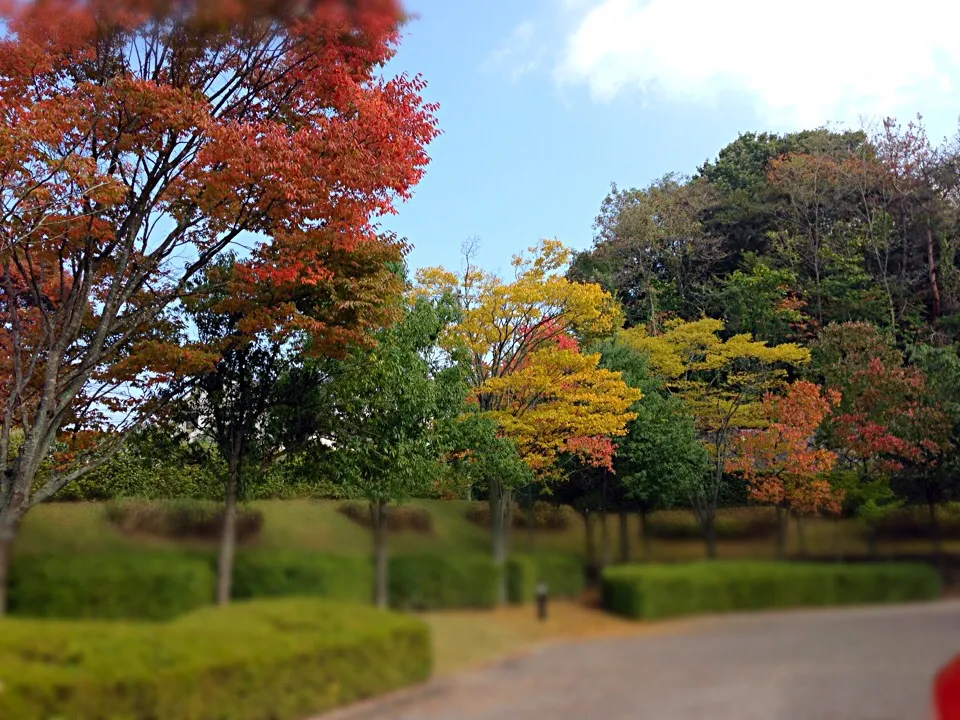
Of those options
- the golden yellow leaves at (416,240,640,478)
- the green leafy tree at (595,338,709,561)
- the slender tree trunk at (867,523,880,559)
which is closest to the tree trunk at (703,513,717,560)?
the green leafy tree at (595,338,709,561)

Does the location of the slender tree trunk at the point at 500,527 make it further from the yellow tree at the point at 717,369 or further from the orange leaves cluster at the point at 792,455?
the yellow tree at the point at 717,369

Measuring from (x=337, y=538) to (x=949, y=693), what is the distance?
2.83 meters

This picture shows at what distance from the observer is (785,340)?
1216 centimetres

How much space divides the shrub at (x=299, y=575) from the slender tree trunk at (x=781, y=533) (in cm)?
234

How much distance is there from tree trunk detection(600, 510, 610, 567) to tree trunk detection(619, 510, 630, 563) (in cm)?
8

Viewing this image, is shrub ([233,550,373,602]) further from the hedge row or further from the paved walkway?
the paved walkway

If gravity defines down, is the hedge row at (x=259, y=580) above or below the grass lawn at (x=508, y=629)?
above

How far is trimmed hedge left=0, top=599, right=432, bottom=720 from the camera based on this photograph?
3.15 metres

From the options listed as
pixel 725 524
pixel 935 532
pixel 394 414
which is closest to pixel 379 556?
pixel 725 524

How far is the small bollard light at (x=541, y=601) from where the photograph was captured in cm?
355

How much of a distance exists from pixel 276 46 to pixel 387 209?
164 centimetres

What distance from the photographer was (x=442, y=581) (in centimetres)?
366

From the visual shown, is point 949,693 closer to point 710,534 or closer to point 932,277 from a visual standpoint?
point 710,534

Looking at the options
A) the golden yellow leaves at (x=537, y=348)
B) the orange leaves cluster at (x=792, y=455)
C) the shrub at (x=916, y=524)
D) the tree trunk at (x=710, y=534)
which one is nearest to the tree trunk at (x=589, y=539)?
the tree trunk at (x=710, y=534)
